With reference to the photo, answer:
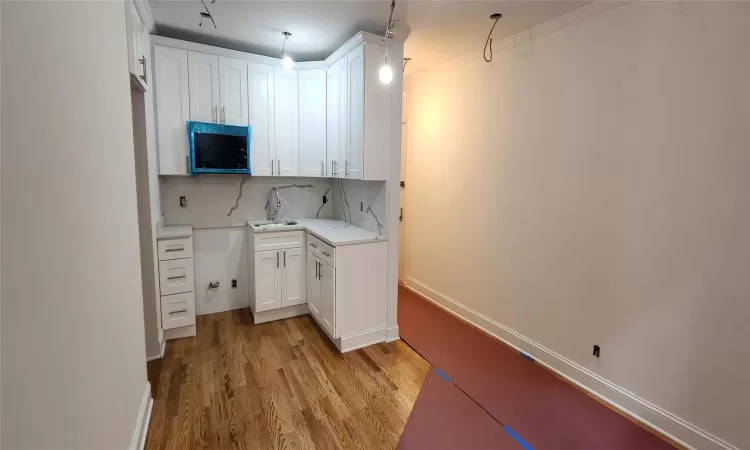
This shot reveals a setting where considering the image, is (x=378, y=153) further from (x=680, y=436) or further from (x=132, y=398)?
(x=680, y=436)

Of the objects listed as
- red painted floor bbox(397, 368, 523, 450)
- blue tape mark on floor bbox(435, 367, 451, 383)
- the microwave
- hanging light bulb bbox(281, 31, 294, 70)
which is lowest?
red painted floor bbox(397, 368, 523, 450)

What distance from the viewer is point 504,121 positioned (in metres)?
3.11

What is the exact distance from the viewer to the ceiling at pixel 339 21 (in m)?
2.49

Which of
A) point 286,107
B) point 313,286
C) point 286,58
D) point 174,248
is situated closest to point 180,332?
point 174,248

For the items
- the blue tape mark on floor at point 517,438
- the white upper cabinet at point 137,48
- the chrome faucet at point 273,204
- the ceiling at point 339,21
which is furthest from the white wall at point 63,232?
the chrome faucet at point 273,204

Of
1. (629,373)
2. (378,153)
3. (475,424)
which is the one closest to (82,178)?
(378,153)

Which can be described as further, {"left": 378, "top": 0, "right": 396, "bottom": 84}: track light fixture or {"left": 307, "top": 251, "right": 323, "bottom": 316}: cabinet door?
{"left": 307, "top": 251, "right": 323, "bottom": 316}: cabinet door

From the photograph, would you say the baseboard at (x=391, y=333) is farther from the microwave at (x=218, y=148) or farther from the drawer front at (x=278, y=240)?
the microwave at (x=218, y=148)

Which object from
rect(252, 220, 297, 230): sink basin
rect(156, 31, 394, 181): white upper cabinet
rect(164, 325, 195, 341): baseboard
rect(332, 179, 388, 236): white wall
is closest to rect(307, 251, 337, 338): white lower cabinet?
rect(252, 220, 297, 230): sink basin

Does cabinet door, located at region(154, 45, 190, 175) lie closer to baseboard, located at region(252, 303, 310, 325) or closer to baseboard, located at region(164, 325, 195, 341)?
baseboard, located at region(164, 325, 195, 341)

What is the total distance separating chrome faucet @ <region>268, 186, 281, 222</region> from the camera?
3941mm

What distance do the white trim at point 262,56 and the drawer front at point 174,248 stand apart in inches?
66.2

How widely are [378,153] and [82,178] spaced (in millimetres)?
2120

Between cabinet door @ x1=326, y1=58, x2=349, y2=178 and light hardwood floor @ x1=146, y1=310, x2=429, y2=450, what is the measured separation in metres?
1.62
